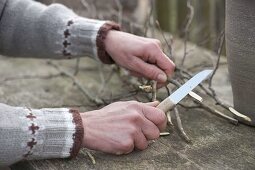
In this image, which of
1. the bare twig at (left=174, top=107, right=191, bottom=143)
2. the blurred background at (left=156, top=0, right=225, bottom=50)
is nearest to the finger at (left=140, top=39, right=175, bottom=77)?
the bare twig at (left=174, top=107, right=191, bottom=143)

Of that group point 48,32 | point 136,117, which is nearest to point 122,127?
point 136,117

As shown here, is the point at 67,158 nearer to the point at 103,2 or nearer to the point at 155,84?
the point at 155,84

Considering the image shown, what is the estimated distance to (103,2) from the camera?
2.62m

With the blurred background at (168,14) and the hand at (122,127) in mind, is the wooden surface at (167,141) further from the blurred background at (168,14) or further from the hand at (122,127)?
the blurred background at (168,14)

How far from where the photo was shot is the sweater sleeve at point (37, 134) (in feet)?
3.52

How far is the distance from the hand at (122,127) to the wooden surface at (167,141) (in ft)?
0.13

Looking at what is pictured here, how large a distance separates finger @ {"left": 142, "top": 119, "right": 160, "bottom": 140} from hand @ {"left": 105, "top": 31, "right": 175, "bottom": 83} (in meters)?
0.27

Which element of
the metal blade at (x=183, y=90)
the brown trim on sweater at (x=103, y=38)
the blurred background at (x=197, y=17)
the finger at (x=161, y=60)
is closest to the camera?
the metal blade at (x=183, y=90)

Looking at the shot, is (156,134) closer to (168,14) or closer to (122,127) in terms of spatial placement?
(122,127)

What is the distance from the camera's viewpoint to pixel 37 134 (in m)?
1.09

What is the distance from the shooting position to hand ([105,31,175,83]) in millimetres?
1398

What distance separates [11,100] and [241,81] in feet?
2.50

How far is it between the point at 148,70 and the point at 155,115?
0.91 feet

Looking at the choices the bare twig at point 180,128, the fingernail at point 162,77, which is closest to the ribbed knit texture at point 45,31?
the fingernail at point 162,77
